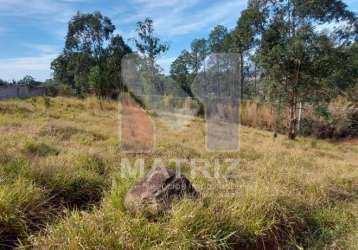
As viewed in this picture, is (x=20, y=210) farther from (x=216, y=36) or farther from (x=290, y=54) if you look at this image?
(x=216, y=36)

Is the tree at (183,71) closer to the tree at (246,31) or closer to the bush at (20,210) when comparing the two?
the tree at (246,31)

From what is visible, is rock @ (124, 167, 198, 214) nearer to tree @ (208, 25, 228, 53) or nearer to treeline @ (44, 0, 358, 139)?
treeline @ (44, 0, 358, 139)

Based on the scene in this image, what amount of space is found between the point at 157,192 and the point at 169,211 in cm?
20

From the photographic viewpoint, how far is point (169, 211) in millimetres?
2230

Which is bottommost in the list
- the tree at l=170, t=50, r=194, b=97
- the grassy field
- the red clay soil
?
the grassy field

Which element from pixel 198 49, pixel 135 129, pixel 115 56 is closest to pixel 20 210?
pixel 135 129

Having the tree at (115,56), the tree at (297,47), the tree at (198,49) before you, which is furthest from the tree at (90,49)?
the tree at (297,47)

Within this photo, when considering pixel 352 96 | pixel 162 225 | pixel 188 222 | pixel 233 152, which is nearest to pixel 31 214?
pixel 162 225

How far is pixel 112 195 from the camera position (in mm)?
2438

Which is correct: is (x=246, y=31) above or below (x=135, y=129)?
above

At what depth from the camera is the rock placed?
227 cm

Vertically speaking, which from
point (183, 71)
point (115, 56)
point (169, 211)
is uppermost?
point (115, 56)

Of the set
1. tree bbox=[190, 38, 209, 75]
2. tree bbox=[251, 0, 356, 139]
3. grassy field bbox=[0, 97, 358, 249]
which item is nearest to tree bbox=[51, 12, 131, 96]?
tree bbox=[190, 38, 209, 75]

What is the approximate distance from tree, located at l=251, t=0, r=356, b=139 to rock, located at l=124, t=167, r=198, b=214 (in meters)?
5.89
